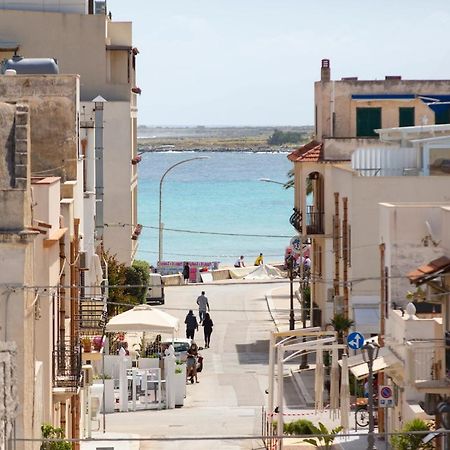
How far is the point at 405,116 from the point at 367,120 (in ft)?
4.42

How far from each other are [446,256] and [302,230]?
25328 millimetres

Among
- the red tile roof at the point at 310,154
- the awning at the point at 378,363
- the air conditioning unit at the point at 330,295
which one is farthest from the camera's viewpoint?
the red tile roof at the point at 310,154

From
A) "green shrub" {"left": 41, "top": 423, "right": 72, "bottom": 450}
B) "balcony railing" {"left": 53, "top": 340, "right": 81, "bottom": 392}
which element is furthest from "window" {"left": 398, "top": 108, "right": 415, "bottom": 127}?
"green shrub" {"left": 41, "top": 423, "right": 72, "bottom": 450}

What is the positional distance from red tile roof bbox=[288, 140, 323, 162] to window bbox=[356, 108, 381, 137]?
61.3 inches

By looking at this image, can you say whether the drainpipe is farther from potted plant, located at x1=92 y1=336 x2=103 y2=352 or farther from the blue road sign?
the blue road sign

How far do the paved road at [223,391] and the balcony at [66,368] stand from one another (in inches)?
167

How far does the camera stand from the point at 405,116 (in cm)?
5966

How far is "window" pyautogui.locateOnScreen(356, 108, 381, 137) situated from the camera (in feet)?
194

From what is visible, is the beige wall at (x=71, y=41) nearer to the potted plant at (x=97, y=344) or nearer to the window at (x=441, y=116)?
the window at (x=441, y=116)

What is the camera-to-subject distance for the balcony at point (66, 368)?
29.9 metres

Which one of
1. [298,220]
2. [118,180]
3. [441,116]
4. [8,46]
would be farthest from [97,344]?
[8,46]

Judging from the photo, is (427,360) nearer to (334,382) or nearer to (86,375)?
(334,382)

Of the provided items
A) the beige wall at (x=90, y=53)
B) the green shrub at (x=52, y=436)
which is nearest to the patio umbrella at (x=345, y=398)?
the green shrub at (x=52, y=436)

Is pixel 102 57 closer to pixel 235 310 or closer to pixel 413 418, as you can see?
pixel 235 310
